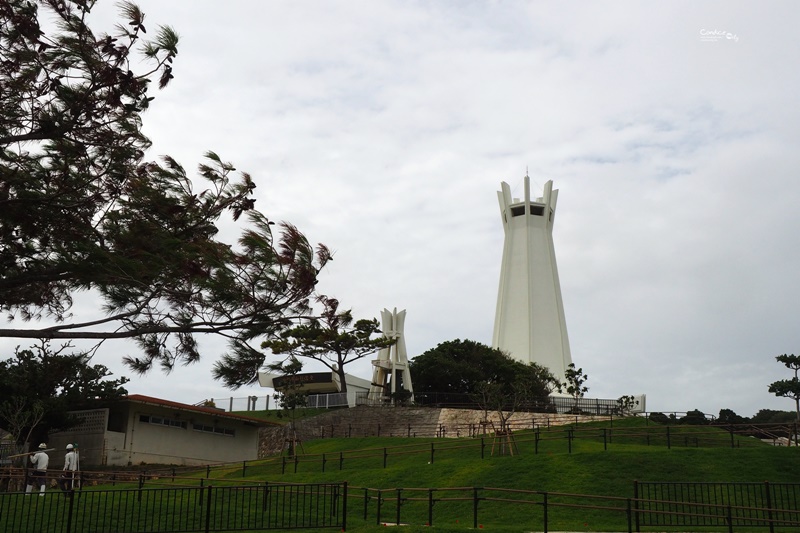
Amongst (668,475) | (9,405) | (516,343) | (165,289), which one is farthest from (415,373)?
(165,289)

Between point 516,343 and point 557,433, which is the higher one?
point 516,343

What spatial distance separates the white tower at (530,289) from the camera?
2670 inches

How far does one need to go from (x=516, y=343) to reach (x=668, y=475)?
4776cm

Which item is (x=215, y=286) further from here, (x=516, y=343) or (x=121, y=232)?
(x=516, y=343)

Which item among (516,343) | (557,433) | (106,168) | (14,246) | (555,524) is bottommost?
(555,524)

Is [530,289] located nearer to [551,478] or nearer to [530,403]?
[530,403]

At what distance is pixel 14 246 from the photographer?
35.9 ft

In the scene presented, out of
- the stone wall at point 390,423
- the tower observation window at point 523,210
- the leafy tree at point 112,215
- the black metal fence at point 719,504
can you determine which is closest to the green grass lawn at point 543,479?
the black metal fence at point 719,504

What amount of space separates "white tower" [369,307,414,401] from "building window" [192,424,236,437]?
15.1m

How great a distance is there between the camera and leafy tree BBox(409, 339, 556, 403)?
5497 centimetres

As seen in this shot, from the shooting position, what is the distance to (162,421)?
34.4m

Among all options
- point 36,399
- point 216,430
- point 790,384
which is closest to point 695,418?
point 790,384

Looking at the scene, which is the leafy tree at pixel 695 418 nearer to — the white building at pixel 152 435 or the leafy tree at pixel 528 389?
the leafy tree at pixel 528 389

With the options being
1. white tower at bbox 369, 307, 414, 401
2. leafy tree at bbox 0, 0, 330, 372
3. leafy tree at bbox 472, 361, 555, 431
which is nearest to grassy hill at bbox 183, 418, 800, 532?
leafy tree at bbox 0, 0, 330, 372
